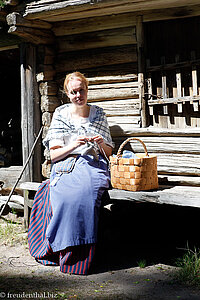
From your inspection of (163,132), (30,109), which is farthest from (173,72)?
(30,109)

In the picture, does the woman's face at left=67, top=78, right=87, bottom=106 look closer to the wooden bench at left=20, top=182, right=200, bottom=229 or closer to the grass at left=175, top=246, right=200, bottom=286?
the wooden bench at left=20, top=182, right=200, bottom=229

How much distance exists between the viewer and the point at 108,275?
3781 mm

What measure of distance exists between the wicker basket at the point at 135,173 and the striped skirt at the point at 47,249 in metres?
0.72

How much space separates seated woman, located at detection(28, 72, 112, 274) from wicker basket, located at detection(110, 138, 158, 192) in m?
0.21

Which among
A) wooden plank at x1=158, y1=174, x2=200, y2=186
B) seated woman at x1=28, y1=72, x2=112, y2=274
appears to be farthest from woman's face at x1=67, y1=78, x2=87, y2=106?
wooden plank at x1=158, y1=174, x2=200, y2=186

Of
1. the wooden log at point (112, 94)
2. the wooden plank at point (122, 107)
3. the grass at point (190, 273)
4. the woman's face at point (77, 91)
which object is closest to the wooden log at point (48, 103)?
the wooden log at point (112, 94)

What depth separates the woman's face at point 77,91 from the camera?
171 inches

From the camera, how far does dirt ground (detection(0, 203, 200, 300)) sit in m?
3.30

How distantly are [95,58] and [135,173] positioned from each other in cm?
205

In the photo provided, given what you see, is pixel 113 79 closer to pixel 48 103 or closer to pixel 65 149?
pixel 48 103

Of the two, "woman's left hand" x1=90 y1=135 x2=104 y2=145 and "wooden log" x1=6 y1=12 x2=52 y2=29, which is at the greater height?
"wooden log" x1=6 y1=12 x2=52 y2=29

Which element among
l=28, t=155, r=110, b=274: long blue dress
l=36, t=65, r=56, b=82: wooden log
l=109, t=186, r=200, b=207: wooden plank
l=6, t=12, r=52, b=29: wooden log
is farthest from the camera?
l=36, t=65, r=56, b=82: wooden log

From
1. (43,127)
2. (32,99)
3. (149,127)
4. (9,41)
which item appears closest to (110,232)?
(149,127)

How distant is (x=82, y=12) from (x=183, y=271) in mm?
3273
